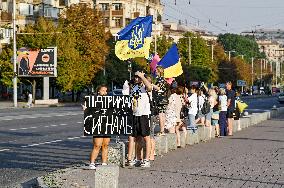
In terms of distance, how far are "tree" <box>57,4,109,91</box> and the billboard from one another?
3019 millimetres

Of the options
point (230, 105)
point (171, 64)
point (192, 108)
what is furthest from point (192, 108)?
point (230, 105)

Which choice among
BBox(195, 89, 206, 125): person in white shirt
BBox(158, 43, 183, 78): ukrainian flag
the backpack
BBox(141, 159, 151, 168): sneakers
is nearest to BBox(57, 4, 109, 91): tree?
BBox(195, 89, 206, 125): person in white shirt

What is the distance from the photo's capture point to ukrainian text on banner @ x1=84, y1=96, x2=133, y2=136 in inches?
603

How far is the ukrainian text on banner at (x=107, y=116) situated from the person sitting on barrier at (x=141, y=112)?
1.82 ft

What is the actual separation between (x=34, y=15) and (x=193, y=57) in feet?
119

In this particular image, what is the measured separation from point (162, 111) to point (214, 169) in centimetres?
575

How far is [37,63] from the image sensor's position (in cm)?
7888

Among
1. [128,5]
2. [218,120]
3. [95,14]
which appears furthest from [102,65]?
[218,120]

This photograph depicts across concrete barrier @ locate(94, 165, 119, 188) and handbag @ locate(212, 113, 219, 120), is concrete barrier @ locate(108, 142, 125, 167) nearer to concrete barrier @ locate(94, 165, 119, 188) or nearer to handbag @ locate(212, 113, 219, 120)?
concrete barrier @ locate(94, 165, 119, 188)

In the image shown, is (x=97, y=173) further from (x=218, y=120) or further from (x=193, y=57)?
(x=193, y=57)

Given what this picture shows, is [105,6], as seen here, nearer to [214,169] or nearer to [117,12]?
[117,12]

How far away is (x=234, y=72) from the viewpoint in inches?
6161

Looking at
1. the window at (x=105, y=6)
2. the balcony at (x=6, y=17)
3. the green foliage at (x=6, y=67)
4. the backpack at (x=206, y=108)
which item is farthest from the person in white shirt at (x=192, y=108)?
the window at (x=105, y=6)

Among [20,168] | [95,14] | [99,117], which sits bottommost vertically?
[20,168]
